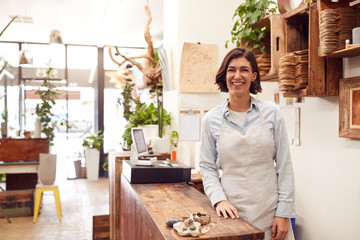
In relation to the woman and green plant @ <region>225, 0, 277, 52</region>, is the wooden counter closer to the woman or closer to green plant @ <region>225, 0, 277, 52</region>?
the woman

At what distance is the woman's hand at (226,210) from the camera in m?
1.55

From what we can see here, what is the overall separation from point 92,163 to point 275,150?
22.4 ft

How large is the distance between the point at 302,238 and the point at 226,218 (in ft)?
4.39

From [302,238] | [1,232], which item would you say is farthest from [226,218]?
[1,232]

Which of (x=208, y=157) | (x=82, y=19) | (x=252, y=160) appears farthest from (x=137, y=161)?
(x=82, y=19)

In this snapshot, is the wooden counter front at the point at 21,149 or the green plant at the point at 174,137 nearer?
the green plant at the point at 174,137

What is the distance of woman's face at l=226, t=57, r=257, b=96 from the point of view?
1677 mm

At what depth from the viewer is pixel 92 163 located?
26.4 feet

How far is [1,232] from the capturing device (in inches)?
174

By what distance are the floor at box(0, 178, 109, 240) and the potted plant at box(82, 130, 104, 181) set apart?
1.06 m

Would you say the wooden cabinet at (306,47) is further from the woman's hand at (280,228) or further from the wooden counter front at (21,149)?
the wooden counter front at (21,149)

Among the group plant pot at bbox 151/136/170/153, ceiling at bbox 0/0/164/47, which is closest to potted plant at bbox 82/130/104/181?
ceiling at bbox 0/0/164/47

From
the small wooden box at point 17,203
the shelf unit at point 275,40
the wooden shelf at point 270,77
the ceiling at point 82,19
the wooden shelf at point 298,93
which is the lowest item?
the small wooden box at point 17,203

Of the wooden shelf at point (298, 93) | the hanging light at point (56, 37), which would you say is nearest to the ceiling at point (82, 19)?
the hanging light at point (56, 37)
